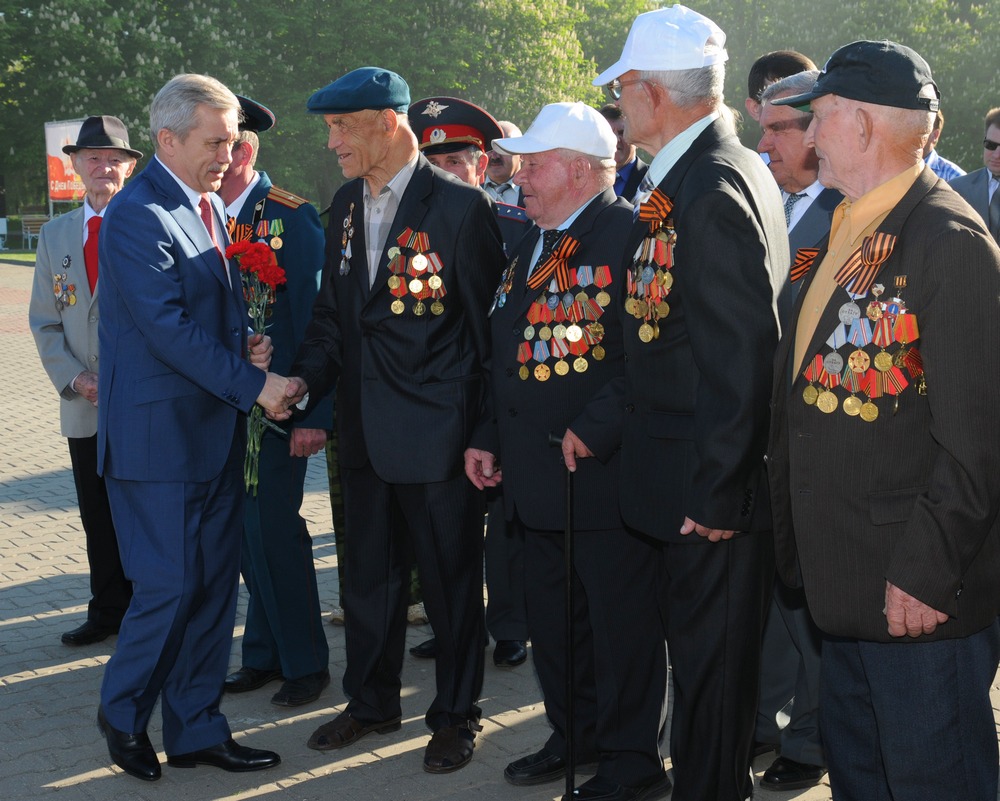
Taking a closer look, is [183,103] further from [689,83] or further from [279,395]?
[689,83]

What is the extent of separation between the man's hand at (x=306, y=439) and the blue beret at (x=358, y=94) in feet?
4.31

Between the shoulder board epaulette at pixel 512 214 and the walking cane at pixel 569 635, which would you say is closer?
the walking cane at pixel 569 635

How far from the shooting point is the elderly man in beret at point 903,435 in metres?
2.66

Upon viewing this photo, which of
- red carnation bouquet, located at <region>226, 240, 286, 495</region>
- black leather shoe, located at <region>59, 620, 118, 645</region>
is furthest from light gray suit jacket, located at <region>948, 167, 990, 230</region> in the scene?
black leather shoe, located at <region>59, 620, 118, 645</region>

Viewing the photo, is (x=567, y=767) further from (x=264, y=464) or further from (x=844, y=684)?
(x=264, y=464)

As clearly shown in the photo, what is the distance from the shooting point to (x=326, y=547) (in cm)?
747

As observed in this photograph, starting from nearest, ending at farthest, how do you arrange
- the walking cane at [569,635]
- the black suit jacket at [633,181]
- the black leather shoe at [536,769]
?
the walking cane at [569,635] → the black leather shoe at [536,769] → the black suit jacket at [633,181]

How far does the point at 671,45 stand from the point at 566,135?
66 cm

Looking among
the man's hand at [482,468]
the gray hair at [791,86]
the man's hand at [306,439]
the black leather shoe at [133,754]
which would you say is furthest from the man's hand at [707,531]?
the black leather shoe at [133,754]

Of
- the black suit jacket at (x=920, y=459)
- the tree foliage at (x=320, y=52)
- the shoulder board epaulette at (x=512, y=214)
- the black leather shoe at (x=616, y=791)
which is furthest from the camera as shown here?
the tree foliage at (x=320, y=52)

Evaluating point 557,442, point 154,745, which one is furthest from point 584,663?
point 154,745

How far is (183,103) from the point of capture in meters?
4.18

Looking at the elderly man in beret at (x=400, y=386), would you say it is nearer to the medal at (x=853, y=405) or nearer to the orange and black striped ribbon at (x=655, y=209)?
the orange and black striped ribbon at (x=655, y=209)

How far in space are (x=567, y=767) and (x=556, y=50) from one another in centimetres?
4138
